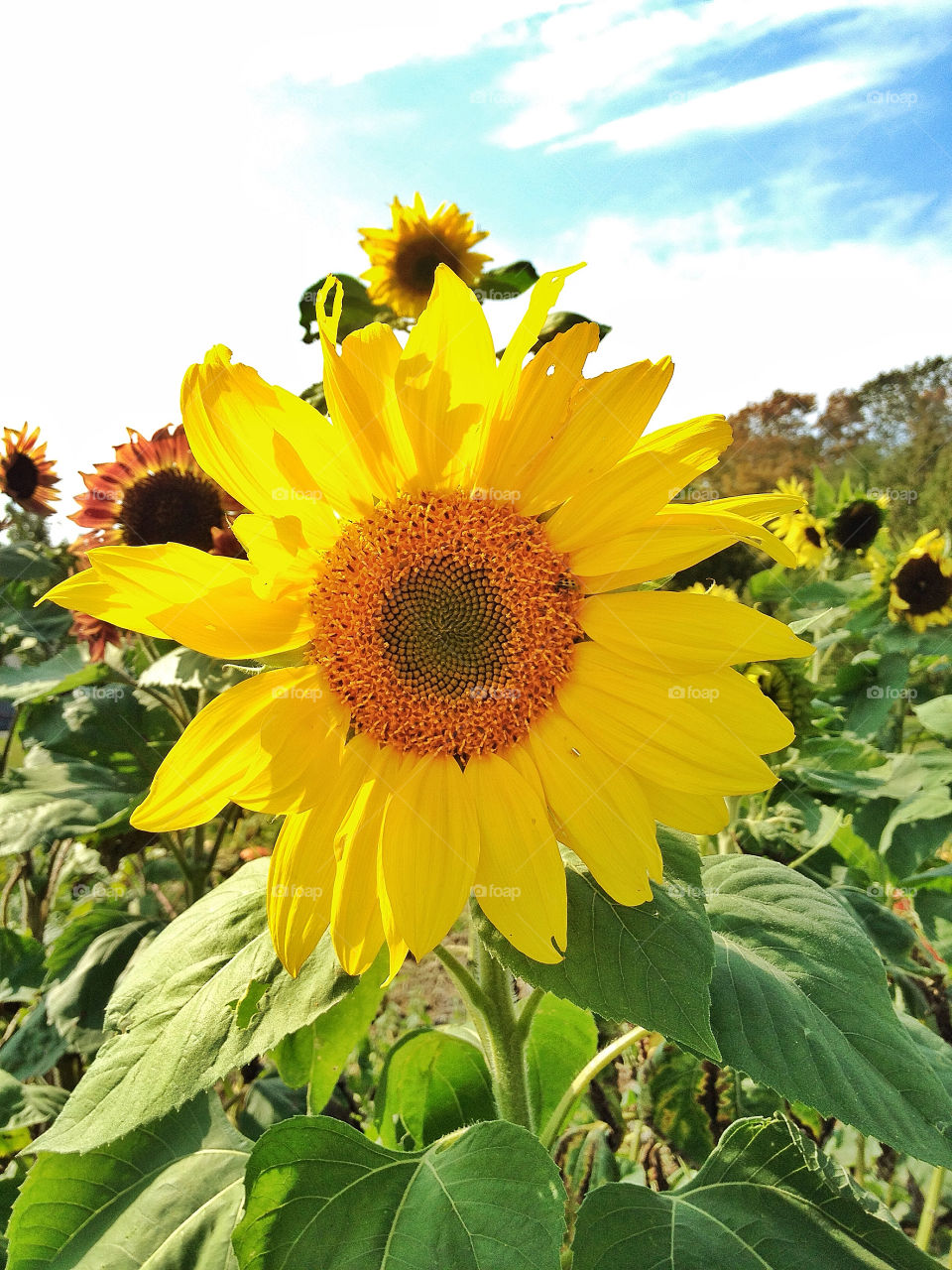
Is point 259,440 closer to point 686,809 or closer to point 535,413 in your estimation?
point 535,413

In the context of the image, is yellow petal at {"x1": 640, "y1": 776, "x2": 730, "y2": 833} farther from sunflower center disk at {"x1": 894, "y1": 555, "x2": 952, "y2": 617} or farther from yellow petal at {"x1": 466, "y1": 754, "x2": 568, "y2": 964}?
sunflower center disk at {"x1": 894, "y1": 555, "x2": 952, "y2": 617}

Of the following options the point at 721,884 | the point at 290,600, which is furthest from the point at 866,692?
the point at 290,600

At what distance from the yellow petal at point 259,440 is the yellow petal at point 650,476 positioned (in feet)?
0.91

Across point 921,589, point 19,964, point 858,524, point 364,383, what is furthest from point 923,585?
point 19,964

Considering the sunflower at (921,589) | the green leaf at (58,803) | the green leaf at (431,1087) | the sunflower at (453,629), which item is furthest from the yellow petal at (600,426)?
the sunflower at (921,589)

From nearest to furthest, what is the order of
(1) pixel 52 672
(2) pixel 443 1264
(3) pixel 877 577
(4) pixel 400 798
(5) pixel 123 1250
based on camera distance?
(2) pixel 443 1264, (4) pixel 400 798, (5) pixel 123 1250, (1) pixel 52 672, (3) pixel 877 577

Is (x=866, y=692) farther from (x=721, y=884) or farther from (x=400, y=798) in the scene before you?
(x=400, y=798)

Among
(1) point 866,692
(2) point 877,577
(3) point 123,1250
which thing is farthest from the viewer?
(2) point 877,577

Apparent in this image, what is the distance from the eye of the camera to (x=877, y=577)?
3.91m

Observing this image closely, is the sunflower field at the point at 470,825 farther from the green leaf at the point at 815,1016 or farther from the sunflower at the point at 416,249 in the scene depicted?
the sunflower at the point at 416,249

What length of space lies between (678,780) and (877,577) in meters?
3.32

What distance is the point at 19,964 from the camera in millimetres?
2143

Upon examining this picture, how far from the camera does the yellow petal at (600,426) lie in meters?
0.97

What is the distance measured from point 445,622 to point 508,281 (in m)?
1.13
